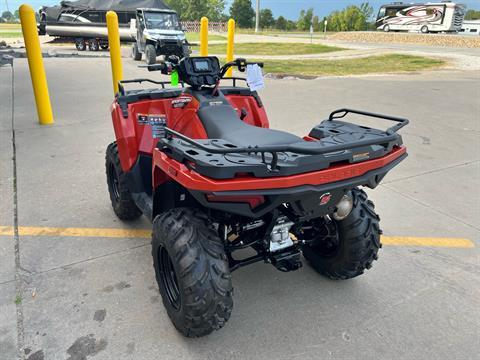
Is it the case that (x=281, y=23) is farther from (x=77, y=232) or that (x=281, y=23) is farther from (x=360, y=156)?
(x=360, y=156)

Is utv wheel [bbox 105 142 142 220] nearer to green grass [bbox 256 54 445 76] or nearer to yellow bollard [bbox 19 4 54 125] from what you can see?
yellow bollard [bbox 19 4 54 125]

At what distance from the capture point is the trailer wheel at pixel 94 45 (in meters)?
22.8

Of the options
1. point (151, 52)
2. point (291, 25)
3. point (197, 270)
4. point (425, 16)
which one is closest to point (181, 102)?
point (197, 270)

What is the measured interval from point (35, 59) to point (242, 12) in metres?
70.8

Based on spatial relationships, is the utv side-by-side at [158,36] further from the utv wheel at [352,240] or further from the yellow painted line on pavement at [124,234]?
the utv wheel at [352,240]

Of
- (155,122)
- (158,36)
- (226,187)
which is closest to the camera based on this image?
(226,187)

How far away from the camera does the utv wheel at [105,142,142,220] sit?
3.26 m

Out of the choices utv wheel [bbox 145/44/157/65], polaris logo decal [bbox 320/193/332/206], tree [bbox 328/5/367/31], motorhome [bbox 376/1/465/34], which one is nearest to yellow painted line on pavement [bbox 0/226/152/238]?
polaris logo decal [bbox 320/193/332/206]

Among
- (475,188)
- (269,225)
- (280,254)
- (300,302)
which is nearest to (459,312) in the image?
(300,302)

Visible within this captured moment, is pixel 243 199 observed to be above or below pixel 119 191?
above

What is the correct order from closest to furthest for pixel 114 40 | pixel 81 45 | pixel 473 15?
pixel 114 40 → pixel 81 45 → pixel 473 15

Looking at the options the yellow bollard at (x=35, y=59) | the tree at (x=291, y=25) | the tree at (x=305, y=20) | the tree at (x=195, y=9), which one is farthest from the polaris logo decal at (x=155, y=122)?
the tree at (x=291, y=25)

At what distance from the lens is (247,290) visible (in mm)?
2686

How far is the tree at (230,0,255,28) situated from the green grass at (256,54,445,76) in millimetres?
57169
